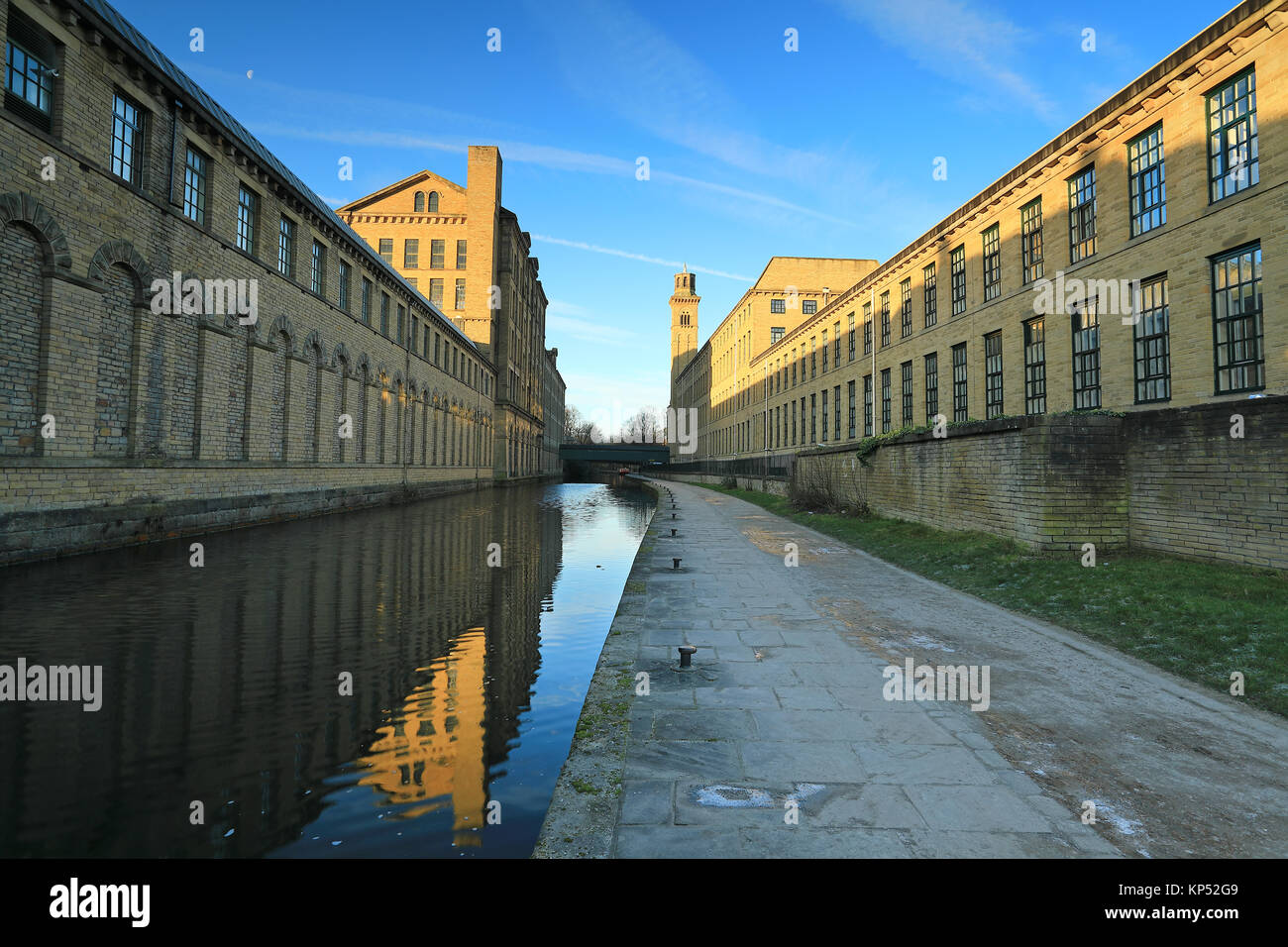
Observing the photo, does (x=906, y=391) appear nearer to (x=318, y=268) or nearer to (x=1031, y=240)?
(x=1031, y=240)

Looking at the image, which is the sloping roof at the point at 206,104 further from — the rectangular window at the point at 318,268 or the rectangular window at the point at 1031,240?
the rectangular window at the point at 1031,240

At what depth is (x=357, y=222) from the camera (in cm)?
5588

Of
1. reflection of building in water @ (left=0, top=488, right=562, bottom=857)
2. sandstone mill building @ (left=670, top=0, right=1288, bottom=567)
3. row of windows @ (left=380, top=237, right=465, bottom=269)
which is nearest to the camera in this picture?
reflection of building in water @ (left=0, top=488, right=562, bottom=857)

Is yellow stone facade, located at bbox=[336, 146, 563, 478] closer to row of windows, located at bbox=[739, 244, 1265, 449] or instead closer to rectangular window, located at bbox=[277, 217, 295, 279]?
rectangular window, located at bbox=[277, 217, 295, 279]

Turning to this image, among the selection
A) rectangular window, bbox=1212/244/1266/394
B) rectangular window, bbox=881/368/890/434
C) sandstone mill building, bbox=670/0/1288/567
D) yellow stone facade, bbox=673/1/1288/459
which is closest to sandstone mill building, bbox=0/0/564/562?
sandstone mill building, bbox=670/0/1288/567

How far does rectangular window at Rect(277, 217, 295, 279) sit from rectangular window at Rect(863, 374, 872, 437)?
25.7 metres

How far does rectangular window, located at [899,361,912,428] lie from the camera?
2756 centimetres

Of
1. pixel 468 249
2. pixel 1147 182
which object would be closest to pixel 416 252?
pixel 468 249

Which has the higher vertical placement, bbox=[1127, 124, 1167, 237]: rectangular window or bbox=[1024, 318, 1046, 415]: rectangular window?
bbox=[1127, 124, 1167, 237]: rectangular window

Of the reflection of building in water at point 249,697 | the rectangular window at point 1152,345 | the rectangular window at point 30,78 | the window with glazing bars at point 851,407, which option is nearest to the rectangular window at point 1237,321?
the rectangular window at point 1152,345

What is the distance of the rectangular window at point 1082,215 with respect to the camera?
17.3m

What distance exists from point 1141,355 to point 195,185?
24.7 metres
